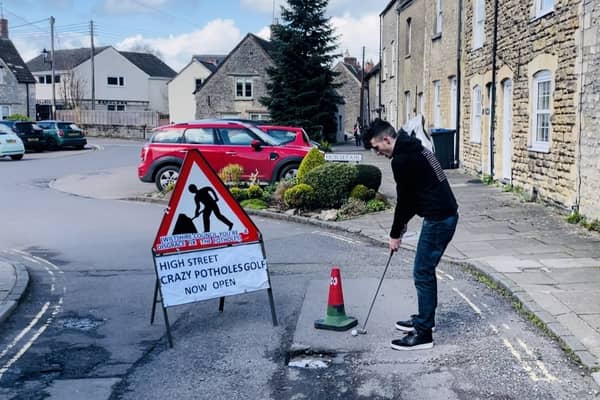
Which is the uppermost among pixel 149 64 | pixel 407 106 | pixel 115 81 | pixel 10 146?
pixel 149 64

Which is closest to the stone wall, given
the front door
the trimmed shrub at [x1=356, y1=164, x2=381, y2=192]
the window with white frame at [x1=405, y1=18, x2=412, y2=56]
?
the trimmed shrub at [x1=356, y1=164, x2=381, y2=192]

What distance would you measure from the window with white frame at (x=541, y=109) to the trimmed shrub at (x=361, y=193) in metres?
3.63

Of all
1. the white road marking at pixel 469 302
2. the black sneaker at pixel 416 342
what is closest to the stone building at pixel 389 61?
the white road marking at pixel 469 302

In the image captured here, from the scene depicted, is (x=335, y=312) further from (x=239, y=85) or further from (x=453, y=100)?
(x=239, y=85)

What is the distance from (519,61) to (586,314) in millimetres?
10063

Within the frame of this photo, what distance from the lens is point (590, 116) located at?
447 inches

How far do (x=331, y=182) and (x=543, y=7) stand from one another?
5.74 meters

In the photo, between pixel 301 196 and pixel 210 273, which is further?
pixel 301 196

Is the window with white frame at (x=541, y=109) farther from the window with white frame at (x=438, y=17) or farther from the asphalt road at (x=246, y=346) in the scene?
the window with white frame at (x=438, y=17)

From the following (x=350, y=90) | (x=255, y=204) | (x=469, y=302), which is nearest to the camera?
(x=469, y=302)

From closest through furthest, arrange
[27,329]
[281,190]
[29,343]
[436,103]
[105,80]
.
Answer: [29,343] → [27,329] → [281,190] → [436,103] → [105,80]

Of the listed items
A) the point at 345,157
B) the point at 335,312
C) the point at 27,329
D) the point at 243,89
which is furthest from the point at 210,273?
the point at 243,89

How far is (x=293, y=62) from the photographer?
40.3 m

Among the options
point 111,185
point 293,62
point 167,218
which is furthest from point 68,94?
point 167,218
